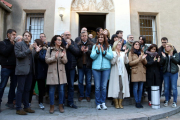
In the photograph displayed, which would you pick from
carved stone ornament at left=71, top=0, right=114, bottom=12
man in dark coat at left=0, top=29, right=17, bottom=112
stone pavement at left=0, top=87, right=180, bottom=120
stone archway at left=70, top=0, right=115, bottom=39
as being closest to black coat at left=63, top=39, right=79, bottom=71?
stone pavement at left=0, top=87, right=180, bottom=120

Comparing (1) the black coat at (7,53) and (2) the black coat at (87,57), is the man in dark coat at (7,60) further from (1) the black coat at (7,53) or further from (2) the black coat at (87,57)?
(2) the black coat at (87,57)

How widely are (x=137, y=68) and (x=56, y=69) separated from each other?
258cm

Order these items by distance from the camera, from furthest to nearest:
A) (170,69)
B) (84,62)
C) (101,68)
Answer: (170,69) < (84,62) < (101,68)

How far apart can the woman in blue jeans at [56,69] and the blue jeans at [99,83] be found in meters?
0.95

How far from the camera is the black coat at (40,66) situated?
177 inches

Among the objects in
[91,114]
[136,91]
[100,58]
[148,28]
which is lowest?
[91,114]

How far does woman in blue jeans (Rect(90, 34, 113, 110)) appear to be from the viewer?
4543 mm

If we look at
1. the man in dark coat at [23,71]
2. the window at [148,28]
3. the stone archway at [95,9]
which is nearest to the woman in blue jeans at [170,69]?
the stone archway at [95,9]

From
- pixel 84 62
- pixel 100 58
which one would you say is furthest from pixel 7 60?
pixel 100 58

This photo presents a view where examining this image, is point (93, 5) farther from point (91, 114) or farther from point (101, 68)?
point (91, 114)

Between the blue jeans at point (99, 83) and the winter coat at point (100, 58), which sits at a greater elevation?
the winter coat at point (100, 58)

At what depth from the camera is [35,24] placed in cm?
909

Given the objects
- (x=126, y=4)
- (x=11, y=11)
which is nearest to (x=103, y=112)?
(x=126, y=4)

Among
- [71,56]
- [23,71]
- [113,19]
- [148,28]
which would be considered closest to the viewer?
[23,71]
